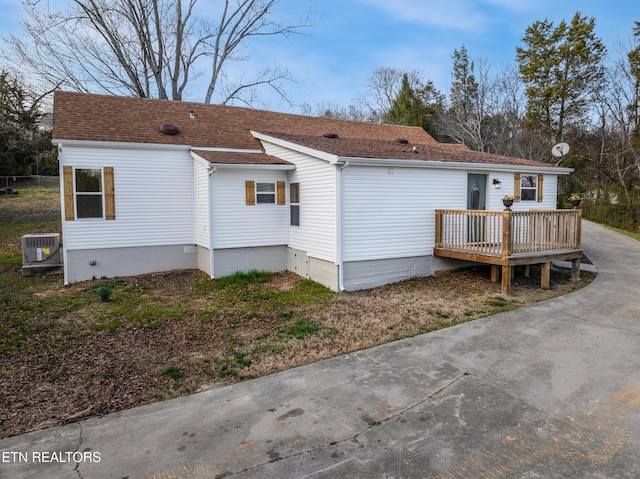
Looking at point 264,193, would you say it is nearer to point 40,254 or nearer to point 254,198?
point 254,198

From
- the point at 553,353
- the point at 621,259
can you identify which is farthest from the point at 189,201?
the point at 621,259

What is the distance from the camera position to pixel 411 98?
30.0 metres

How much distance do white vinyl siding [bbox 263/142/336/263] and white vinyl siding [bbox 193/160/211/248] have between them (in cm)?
215

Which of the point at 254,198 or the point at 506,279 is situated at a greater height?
the point at 254,198

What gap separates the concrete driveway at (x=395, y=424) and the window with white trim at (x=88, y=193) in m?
7.61

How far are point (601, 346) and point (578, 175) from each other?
80.4 ft

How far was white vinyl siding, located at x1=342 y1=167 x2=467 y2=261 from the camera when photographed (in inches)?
356

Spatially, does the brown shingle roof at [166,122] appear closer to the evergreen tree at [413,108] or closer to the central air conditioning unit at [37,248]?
the central air conditioning unit at [37,248]

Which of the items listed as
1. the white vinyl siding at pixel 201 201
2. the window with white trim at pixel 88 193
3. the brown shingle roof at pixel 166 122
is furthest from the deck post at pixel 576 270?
the window with white trim at pixel 88 193

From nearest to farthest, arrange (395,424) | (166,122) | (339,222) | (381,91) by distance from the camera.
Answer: (395,424), (339,222), (166,122), (381,91)

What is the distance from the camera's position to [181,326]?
7031mm

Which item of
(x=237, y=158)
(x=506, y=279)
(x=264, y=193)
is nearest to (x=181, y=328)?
(x=264, y=193)

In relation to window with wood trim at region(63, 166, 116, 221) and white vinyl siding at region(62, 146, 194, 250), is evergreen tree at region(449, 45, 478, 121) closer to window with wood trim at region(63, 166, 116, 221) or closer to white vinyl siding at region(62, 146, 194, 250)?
white vinyl siding at region(62, 146, 194, 250)

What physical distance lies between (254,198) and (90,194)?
13.4 feet
